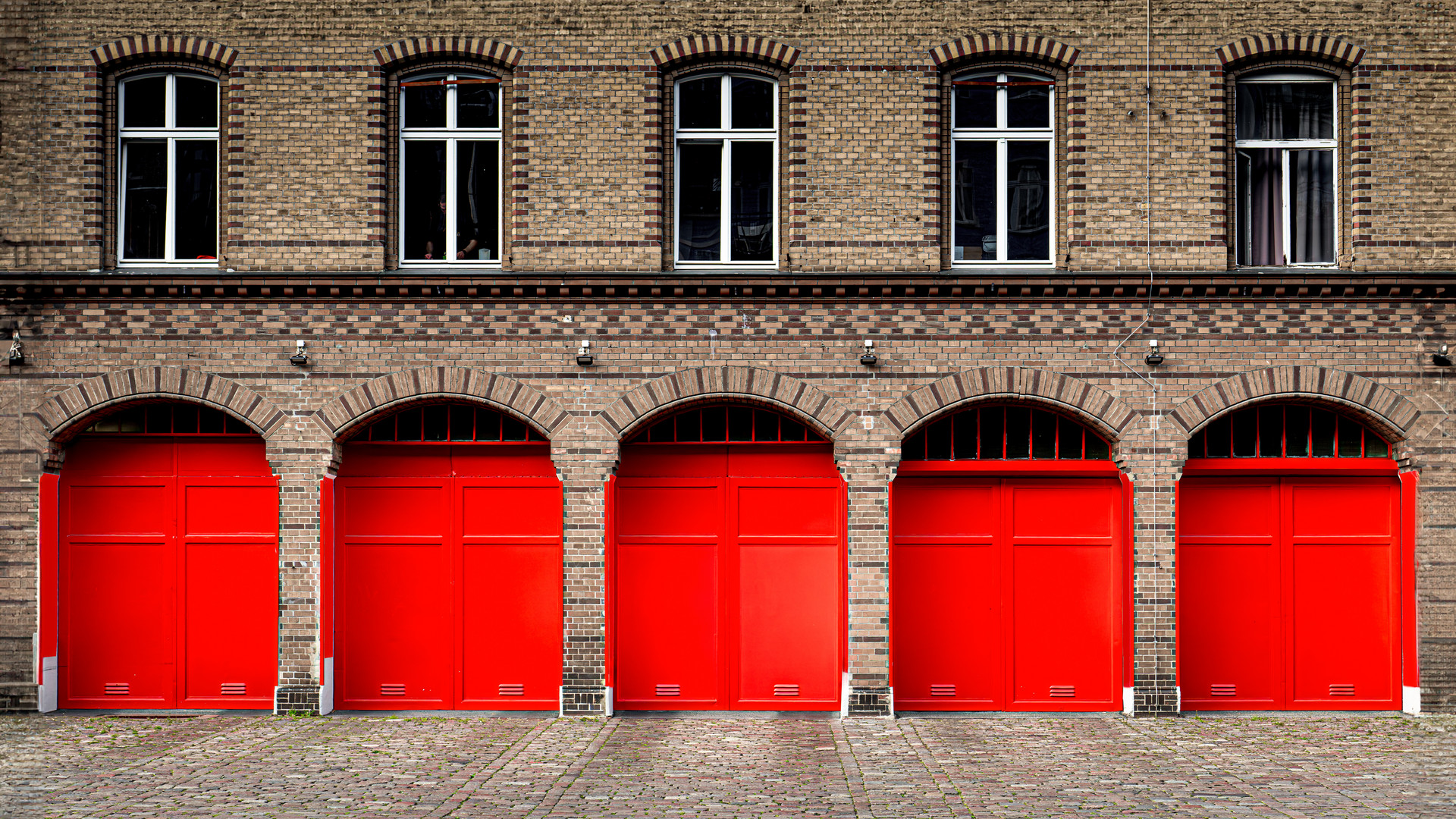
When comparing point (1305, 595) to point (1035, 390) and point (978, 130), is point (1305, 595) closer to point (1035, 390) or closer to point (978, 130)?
point (1035, 390)

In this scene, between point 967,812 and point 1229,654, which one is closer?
point 967,812

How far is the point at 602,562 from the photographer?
1111cm

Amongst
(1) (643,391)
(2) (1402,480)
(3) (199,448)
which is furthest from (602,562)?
(2) (1402,480)

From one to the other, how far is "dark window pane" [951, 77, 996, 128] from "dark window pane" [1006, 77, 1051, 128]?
0.55 ft

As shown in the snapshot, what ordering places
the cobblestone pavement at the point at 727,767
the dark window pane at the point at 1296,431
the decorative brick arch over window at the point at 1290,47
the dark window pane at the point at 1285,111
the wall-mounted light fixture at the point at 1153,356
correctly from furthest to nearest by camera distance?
1. the dark window pane at the point at 1285,111
2. the dark window pane at the point at 1296,431
3. the decorative brick arch over window at the point at 1290,47
4. the wall-mounted light fixture at the point at 1153,356
5. the cobblestone pavement at the point at 727,767

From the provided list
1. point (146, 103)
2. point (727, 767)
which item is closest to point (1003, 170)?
point (727, 767)

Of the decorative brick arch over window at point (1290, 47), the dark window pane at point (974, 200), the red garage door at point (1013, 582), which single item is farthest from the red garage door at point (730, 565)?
the decorative brick arch over window at point (1290, 47)

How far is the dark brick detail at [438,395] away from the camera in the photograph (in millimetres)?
11109

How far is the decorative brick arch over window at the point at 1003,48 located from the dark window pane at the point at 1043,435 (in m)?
3.57

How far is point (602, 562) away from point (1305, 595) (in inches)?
281

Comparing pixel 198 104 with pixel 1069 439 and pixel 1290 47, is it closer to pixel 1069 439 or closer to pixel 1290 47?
pixel 1069 439

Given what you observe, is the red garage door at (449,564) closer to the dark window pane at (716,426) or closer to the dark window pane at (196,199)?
the dark window pane at (716,426)

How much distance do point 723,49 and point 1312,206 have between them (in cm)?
623

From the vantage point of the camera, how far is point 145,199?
11.6 m
